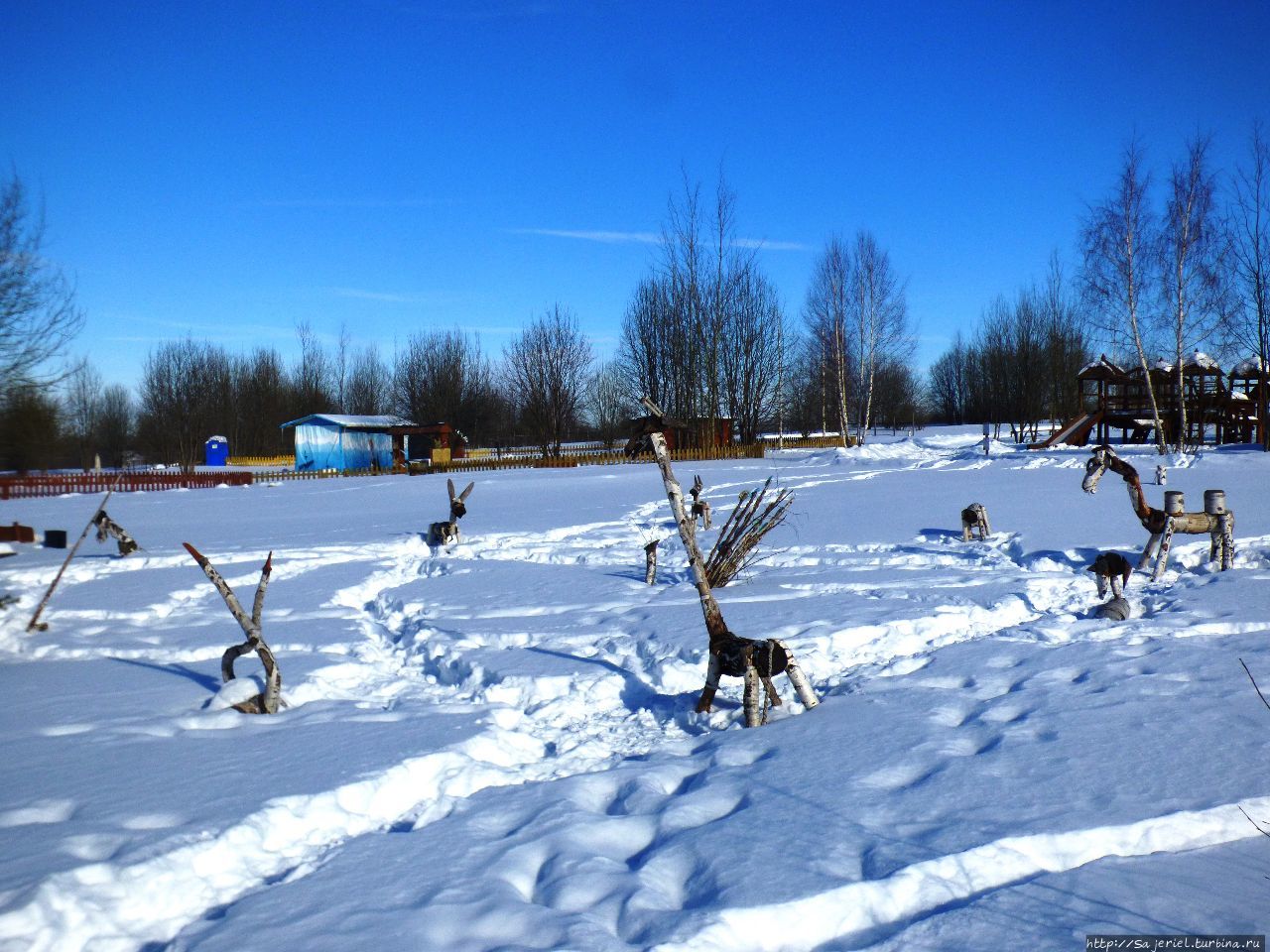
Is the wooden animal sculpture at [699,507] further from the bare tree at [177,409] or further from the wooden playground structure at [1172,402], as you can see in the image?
the bare tree at [177,409]

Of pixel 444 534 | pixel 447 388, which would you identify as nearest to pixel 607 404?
pixel 447 388

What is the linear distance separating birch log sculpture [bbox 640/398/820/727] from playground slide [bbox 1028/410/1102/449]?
3004 centimetres

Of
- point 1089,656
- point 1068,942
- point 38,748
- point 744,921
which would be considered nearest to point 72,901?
point 38,748

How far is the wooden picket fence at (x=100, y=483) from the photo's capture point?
23984mm

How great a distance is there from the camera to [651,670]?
19.5 ft

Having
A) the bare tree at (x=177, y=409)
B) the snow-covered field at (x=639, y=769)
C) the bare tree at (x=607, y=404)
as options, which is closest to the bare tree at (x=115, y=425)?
the bare tree at (x=177, y=409)

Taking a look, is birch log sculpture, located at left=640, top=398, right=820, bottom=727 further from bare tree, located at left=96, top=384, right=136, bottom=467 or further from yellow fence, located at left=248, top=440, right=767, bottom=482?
bare tree, located at left=96, top=384, right=136, bottom=467

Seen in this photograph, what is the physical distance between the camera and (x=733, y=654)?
464 cm

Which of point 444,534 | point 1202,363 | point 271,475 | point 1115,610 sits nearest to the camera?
point 1115,610

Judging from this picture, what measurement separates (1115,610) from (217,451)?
49.2 m

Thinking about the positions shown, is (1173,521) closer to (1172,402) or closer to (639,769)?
(639,769)

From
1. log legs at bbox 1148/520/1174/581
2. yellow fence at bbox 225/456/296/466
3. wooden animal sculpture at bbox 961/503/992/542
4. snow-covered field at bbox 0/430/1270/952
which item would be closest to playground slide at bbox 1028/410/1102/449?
wooden animal sculpture at bbox 961/503/992/542

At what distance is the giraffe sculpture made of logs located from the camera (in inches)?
312

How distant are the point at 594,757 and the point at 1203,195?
25.5m
